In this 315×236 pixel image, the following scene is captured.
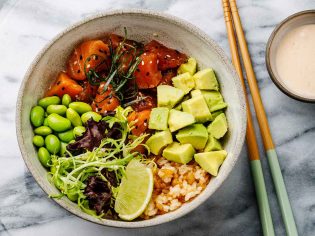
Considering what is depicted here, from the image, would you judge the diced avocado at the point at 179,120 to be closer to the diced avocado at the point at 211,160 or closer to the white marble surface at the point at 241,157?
the diced avocado at the point at 211,160

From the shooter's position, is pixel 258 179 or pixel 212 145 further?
pixel 258 179

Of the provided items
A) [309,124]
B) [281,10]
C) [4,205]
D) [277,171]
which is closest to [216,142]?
[277,171]

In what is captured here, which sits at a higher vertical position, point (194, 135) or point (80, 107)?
point (80, 107)

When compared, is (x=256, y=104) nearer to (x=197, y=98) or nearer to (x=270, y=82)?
(x=270, y=82)

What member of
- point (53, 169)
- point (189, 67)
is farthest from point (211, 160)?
point (53, 169)

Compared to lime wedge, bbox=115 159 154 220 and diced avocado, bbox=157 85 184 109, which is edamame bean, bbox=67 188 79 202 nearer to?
lime wedge, bbox=115 159 154 220

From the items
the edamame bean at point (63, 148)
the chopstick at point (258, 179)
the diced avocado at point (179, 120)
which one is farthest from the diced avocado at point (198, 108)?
the edamame bean at point (63, 148)

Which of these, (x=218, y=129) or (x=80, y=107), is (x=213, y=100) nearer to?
(x=218, y=129)
